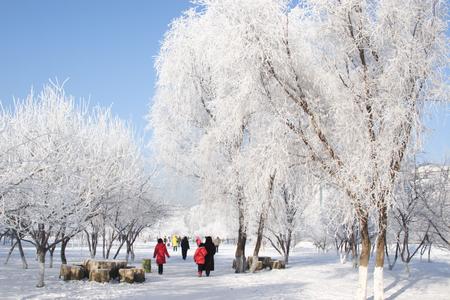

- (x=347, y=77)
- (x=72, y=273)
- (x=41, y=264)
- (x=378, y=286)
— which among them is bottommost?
(x=378, y=286)

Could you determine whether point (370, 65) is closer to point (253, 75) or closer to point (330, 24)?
point (330, 24)

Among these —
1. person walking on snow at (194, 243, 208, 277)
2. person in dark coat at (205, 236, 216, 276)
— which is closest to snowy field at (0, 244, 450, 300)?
person in dark coat at (205, 236, 216, 276)

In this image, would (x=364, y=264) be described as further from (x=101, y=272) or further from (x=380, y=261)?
(x=101, y=272)

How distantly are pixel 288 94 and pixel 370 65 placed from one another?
2.08 meters

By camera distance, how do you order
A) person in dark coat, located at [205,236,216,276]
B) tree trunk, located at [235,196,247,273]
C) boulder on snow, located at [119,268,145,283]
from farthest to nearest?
tree trunk, located at [235,196,247,273] → person in dark coat, located at [205,236,216,276] → boulder on snow, located at [119,268,145,283]

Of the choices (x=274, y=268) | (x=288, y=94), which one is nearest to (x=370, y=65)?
(x=288, y=94)

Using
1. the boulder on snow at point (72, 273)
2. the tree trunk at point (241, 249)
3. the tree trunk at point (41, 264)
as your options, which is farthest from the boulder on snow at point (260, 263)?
the tree trunk at point (41, 264)

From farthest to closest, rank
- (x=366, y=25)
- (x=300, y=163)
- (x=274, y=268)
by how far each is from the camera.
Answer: (x=274, y=268) → (x=300, y=163) → (x=366, y=25)

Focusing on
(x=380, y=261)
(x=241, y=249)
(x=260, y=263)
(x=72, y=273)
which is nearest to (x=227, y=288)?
(x=380, y=261)

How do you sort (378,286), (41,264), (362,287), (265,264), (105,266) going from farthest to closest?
1. (265,264)
2. (105,266)
3. (41,264)
4. (378,286)
5. (362,287)

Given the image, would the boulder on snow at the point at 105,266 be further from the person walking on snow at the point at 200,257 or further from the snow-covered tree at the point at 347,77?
the snow-covered tree at the point at 347,77

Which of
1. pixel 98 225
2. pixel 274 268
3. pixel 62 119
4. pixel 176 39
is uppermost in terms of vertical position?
pixel 176 39

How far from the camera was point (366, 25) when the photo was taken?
11.1m

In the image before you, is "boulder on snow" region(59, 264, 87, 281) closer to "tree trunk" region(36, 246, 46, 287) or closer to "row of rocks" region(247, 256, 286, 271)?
"tree trunk" region(36, 246, 46, 287)
